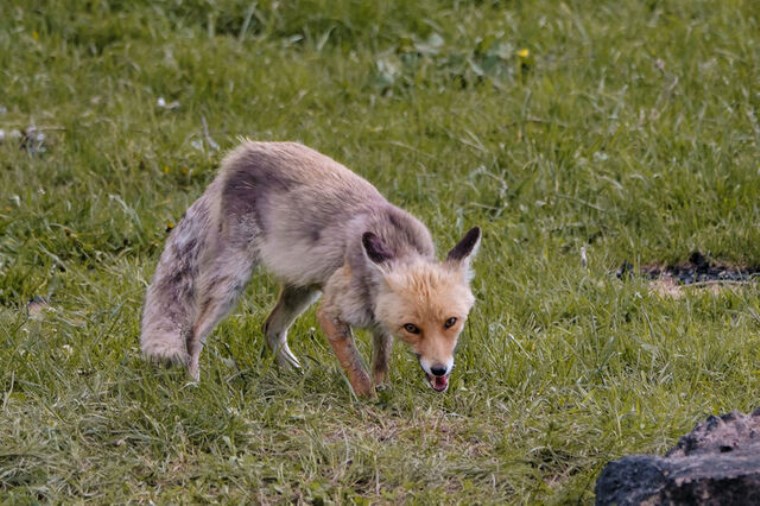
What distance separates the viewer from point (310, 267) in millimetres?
6734

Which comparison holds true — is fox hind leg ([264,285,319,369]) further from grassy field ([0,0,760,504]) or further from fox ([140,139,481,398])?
grassy field ([0,0,760,504])

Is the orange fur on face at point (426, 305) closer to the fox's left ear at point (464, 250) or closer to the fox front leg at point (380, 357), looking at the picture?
the fox's left ear at point (464, 250)

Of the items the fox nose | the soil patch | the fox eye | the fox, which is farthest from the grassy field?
the fox eye

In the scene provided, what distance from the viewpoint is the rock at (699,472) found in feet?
14.9

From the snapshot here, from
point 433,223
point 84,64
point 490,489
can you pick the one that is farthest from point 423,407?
point 84,64

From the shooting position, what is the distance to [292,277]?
6801 mm

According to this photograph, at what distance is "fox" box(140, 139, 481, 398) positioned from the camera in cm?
620

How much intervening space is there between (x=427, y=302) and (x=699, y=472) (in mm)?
1861

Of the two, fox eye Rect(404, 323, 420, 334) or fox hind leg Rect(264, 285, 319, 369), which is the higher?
fox eye Rect(404, 323, 420, 334)

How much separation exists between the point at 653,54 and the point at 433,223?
3.31m

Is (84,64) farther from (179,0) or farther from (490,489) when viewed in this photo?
(490,489)

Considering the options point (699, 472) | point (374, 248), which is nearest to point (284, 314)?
point (374, 248)

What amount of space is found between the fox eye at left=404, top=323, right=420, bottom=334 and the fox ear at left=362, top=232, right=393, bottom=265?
1.27 ft

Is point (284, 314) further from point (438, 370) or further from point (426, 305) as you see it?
point (438, 370)
